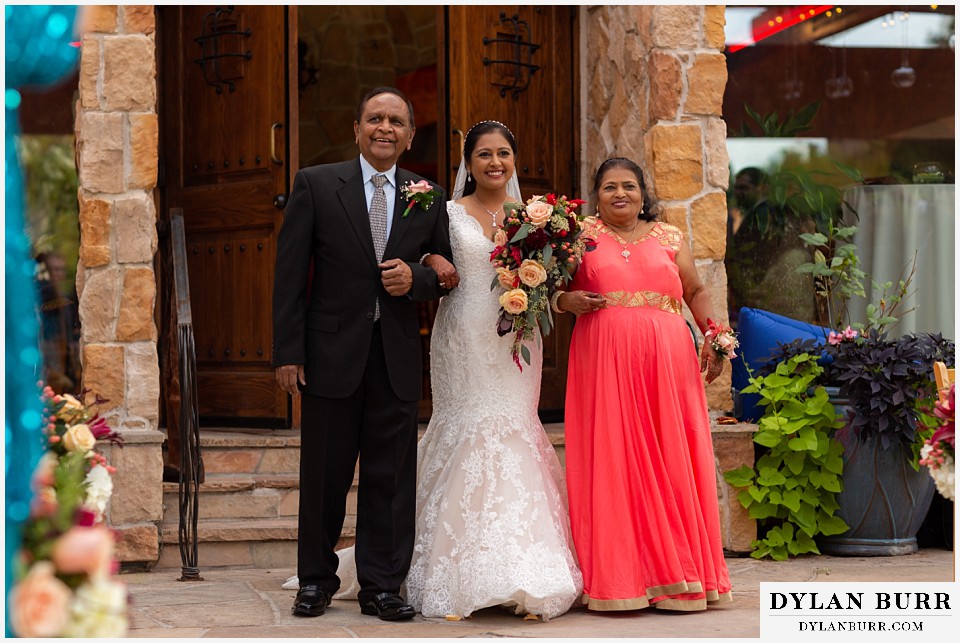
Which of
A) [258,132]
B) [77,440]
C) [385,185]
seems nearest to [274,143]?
[258,132]

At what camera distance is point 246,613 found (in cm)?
450

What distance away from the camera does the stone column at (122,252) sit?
5.36 m

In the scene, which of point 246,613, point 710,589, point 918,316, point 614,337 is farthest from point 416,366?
point 918,316

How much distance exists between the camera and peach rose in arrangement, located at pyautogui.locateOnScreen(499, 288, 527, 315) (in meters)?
4.42

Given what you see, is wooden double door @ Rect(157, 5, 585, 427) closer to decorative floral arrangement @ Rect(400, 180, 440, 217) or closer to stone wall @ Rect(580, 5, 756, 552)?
stone wall @ Rect(580, 5, 756, 552)

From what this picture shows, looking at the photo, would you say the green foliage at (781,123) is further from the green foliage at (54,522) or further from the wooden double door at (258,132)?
the green foliage at (54,522)

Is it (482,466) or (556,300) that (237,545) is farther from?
(556,300)

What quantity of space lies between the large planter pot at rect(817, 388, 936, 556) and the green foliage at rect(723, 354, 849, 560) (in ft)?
0.22

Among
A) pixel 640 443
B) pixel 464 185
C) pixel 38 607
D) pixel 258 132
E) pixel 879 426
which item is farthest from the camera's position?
pixel 258 132

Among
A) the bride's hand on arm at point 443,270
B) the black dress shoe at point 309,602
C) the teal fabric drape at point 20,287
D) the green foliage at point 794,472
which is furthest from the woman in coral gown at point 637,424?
the teal fabric drape at point 20,287

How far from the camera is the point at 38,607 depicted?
6.33 ft

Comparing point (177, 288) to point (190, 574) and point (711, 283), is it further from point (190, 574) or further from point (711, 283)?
point (711, 283)

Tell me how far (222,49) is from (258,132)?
1.85 ft

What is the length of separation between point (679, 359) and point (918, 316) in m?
3.40
